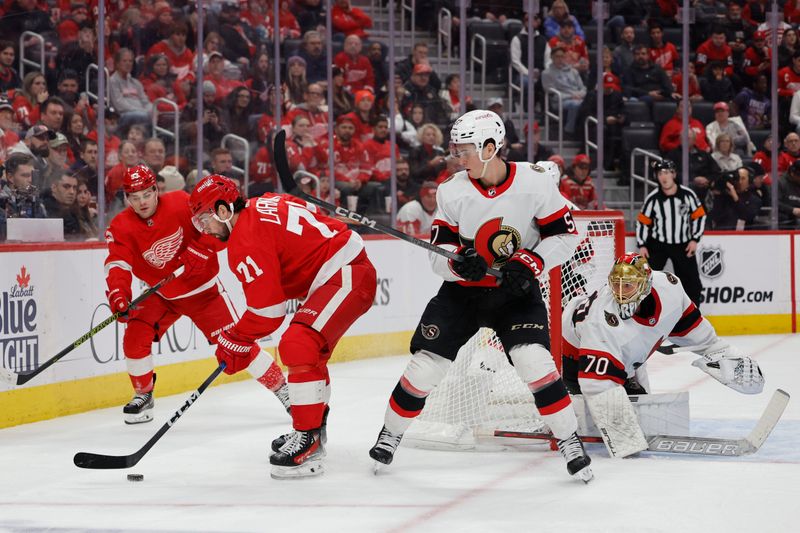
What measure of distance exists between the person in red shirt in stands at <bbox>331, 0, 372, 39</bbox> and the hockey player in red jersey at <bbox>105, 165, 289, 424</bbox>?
10.1 ft

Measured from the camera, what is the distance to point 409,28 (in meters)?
7.98

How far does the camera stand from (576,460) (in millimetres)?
3430

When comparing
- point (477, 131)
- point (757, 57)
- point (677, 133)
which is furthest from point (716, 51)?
point (477, 131)

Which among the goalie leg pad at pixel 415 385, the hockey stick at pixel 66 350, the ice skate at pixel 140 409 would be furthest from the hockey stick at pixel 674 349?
the ice skate at pixel 140 409

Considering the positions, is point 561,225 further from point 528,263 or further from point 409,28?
point 409,28

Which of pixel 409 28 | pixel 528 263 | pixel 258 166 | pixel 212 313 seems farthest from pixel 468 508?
pixel 409 28

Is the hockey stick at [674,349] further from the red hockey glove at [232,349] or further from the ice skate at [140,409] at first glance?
the ice skate at [140,409]

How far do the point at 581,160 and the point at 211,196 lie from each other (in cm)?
500

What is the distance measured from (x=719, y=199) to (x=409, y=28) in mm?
2475

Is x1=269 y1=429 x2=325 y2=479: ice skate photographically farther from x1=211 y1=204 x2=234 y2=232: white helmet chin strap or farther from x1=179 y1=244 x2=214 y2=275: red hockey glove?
x1=179 y1=244 x2=214 y2=275: red hockey glove

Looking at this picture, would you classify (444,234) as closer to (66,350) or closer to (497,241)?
(497,241)

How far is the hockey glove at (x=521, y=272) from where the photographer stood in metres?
3.40

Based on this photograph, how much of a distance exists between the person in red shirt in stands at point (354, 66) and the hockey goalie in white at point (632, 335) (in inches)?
150

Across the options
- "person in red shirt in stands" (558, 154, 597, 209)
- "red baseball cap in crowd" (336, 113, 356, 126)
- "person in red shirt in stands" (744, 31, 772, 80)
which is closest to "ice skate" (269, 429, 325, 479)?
"red baseball cap in crowd" (336, 113, 356, 126)
